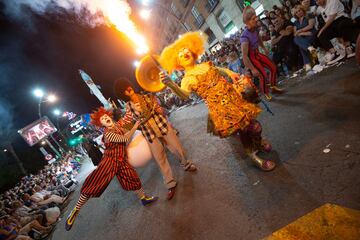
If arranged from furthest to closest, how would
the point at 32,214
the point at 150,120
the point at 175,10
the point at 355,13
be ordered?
the point at 175,10 → the point at 32,214 → the point at 355,13 → the point at 150,120

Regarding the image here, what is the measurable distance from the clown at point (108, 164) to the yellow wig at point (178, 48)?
51.1 inches

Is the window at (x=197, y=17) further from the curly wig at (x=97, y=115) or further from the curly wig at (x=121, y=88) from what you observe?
the curly wig at (x=97, y=115)

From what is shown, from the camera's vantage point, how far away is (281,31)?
334 inches

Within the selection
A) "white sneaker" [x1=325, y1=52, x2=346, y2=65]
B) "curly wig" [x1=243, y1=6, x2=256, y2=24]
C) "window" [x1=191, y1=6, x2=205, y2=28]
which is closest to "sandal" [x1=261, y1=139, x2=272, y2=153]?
"curly wig" [x1=243, y1=6, x2=256, y2=24]

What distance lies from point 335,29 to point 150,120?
221 inches

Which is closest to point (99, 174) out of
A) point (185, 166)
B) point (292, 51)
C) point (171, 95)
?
point (185, 166)

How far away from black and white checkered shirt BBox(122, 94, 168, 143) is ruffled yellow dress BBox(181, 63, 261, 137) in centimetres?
123

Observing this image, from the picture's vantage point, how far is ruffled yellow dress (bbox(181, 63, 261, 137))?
12.6 ft

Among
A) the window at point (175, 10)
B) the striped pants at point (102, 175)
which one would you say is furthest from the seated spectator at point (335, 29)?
the window at point (175, 10)

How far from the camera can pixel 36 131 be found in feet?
90.5

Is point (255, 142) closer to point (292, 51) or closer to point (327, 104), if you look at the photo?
point (327, 104)

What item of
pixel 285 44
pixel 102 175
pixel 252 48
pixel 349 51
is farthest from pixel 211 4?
pixel 102 175

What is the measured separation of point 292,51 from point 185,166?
580 centimetres

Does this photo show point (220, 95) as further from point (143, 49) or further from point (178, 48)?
point (143, 49)
